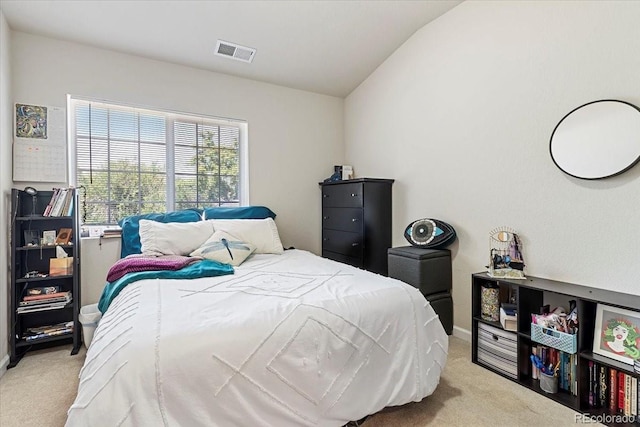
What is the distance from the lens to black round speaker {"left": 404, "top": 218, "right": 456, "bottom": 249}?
2.62m

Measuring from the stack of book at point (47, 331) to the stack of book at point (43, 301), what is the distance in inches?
7.2

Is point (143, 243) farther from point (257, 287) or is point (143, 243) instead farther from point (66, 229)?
point (257, 287)

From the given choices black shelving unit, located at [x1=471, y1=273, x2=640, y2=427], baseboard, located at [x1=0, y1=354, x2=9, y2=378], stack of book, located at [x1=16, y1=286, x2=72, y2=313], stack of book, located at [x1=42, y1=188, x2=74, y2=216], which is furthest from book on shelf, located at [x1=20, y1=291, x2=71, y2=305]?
black shelving unit, located at [x1=471, y1=273, x2=640, y2=427]

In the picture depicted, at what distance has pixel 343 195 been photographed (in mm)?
3393

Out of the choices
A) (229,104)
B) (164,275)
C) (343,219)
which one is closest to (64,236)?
(164,275)

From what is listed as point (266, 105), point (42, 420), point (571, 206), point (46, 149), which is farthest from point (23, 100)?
point (571, 206)

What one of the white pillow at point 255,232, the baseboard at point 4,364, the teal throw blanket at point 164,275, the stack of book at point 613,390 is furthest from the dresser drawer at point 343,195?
the baseboard at point 4,364

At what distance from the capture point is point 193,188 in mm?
3244

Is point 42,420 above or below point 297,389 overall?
below

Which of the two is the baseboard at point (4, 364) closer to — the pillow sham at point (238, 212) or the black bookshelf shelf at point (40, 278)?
the black bookshelf shelf at point (40, 278)

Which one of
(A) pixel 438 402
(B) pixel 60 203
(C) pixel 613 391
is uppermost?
(B) pixel 60 203

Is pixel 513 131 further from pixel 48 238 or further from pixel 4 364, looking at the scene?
pixel 4 364

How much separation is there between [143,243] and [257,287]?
1301 millimetres

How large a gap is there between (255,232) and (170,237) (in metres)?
0.69
